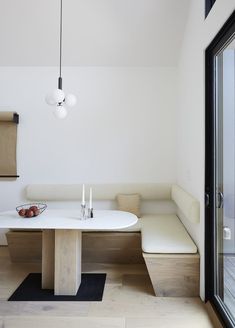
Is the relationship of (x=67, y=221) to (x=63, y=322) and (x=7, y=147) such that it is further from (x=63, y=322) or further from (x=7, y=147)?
(x=7, y=147)

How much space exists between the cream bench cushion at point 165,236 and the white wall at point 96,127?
2.27ft

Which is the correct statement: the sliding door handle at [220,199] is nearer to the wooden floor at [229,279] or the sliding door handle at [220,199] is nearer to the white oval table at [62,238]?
the wooden floor at [229,279]

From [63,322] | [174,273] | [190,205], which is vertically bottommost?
[63,322]

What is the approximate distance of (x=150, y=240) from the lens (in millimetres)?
2539

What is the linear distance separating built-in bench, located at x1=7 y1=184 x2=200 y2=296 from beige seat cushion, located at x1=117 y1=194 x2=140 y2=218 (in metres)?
0.11

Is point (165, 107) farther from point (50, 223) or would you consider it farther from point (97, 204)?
point (50, 223)

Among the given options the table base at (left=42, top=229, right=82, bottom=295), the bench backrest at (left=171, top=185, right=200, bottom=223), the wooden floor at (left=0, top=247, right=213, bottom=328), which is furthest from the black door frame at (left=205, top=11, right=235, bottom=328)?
the table base at (left=42, top=229, right=82, bottom=295)

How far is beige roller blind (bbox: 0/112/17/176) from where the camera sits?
11.8 ft

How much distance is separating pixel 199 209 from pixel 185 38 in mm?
2153

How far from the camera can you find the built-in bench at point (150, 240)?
2355 millimetres

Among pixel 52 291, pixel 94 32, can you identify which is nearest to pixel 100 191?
pixel 52 291

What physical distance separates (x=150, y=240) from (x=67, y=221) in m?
0.88

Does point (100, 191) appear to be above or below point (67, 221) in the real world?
above

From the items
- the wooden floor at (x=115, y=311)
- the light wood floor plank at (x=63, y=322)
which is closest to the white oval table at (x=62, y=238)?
Answer: the wooden floor at (x=115, y=311)
